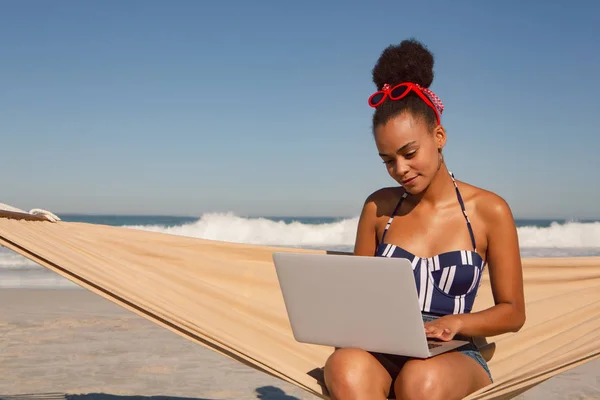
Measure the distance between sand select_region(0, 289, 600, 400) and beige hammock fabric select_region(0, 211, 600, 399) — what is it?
969mm

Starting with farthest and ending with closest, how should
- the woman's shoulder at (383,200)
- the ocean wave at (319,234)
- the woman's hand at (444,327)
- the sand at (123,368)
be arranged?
the ocean wave at (319,234)
the sand at (123,368)
the woman's shoulder at (383,200)
the woman's hand at (444,327)

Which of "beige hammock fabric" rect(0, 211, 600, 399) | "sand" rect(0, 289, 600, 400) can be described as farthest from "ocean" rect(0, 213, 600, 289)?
"beige hammock fabric" rect(0, 211, 600, 399)

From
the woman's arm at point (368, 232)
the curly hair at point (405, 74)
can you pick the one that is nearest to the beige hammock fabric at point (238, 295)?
the woman's arm at point (368, 232)

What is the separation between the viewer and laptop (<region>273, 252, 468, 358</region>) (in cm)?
138

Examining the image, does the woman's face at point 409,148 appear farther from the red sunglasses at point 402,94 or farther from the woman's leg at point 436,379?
the woman's leg at point 436,379

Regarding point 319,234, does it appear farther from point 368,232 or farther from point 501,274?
point 501,274

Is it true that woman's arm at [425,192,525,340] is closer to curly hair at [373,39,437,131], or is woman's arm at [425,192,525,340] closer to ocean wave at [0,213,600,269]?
curly hair at [373,39,437,131]

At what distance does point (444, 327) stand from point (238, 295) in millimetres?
899

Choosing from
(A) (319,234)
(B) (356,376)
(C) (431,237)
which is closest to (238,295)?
(C) (431,237)

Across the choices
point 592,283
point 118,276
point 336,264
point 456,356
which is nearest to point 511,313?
point 456,356

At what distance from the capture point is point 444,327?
1.56m

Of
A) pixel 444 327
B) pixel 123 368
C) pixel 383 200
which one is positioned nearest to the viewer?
pixel 444 327

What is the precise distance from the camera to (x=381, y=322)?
4.78 ft

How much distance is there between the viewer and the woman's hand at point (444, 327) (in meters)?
1.54
